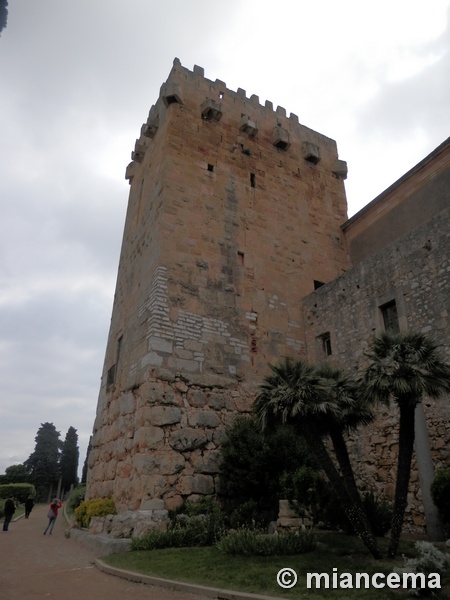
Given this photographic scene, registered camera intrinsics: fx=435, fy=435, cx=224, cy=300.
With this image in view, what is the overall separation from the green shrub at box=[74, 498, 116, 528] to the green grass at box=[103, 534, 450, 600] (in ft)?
9.69

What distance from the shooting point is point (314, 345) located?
1489cm

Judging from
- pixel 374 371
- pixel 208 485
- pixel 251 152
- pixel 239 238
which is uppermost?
pixel 251 152

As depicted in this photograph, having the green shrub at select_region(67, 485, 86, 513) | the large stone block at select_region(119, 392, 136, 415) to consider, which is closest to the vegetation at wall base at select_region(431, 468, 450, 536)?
the large stone block at select_region(119, 392, 136, 415)

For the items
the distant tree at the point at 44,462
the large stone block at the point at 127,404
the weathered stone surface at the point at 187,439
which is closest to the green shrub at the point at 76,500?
the large stone block at the point at 127,404

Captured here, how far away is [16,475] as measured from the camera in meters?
52.1

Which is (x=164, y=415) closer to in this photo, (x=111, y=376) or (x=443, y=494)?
(x=111, y=376)

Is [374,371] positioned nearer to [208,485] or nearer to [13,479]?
[208,485]

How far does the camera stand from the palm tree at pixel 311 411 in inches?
306

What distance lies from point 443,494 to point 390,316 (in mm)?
4963

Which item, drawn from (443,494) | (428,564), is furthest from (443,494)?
(428,564)

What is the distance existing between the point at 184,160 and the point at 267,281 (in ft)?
17.2

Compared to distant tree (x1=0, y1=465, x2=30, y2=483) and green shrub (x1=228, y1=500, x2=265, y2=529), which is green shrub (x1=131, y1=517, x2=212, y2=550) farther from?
distant tree (x1=0, y1=465, x2=30, y2=483)

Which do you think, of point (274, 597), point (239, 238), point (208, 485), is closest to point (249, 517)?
point (208, 485)

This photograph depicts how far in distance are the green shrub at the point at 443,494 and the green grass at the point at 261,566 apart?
3.43ft
